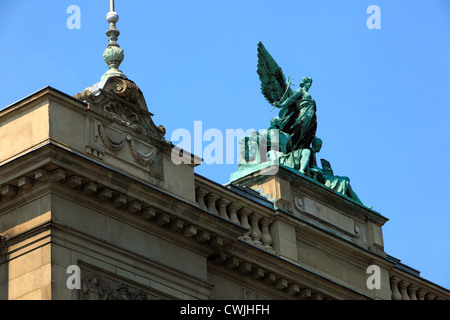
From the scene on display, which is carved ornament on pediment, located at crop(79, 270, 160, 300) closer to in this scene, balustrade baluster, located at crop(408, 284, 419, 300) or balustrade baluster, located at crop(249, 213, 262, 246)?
balustrade baluster, located at crop(249, 213, 262, 246)

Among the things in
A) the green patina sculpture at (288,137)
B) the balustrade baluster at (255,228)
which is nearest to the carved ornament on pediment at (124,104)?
the balustrade baluster at (255,228)

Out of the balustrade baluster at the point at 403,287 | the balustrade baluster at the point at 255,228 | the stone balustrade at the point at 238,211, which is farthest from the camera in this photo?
the balustrade baluster at the point at 403,287

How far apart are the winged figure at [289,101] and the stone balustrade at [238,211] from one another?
4.19 m

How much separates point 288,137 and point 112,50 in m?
6.87

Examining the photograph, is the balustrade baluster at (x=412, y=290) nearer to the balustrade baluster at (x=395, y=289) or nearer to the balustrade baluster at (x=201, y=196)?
the balustrade baluster at (x=395, y=289)

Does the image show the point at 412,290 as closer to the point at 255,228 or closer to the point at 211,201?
the point at 255,228

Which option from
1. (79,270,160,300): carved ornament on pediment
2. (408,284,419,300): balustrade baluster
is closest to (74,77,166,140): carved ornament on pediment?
(79,270,160,300): carved ornament on pediment

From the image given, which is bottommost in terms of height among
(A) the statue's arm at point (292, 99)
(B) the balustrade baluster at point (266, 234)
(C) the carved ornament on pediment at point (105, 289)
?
(C) the carved ornament on pediment at point (105, 289)

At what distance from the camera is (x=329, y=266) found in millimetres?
38438

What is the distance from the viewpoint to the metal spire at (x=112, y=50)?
34.9 meters

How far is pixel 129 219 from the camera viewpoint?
107 feet

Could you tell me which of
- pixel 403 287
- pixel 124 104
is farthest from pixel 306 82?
pixel 124 104
